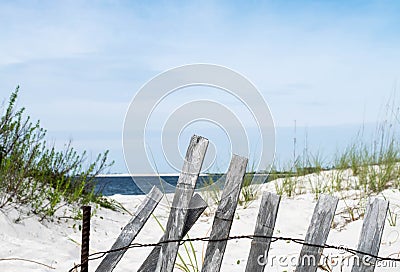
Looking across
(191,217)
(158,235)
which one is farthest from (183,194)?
A: (158,235)

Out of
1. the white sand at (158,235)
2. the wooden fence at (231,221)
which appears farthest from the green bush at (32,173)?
the wooden fence at (231,221)

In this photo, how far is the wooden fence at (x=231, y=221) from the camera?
251 centimetres

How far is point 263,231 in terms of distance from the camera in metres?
2.59

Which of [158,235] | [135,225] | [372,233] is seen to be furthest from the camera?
[158,235]

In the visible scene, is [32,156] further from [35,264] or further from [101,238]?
[35,264]

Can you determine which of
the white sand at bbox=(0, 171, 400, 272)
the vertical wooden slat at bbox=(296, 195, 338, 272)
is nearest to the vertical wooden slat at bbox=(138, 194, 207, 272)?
the vertical wooden slat at bbox=(296, 195, 338, 272)

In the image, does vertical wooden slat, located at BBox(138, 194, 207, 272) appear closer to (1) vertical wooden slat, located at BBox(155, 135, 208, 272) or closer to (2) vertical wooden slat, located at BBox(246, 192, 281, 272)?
(1) vertical wooden slat, located at BBox(155, 135, 208, 272)

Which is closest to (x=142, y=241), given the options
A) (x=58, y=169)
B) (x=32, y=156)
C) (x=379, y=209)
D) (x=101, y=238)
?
(x=101, y=238)

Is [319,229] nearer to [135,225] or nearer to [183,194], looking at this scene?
[183,194]

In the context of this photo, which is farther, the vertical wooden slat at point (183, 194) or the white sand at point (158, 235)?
the white sand at point (158, 235)

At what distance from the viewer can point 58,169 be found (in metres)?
7.64

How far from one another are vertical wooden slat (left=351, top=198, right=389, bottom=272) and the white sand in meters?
1.31

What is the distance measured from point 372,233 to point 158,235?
387cm

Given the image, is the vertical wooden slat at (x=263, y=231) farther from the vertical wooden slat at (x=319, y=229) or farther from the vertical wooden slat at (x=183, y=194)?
the vertical wooden slat at (x=183, y=194)
